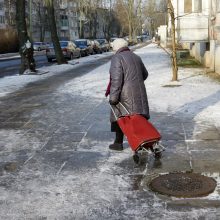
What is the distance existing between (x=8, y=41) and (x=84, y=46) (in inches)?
781

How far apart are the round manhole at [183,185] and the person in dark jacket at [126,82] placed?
1096 mm

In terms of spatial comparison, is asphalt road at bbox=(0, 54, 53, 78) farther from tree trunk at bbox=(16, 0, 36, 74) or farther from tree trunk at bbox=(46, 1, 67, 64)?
tree trunk at bbox=(46, 1, 67, 64)

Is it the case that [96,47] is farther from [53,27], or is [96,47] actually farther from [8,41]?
[53,27]

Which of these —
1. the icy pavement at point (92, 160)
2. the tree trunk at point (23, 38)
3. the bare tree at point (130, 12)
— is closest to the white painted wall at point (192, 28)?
the tree trunk at point (23, 38)

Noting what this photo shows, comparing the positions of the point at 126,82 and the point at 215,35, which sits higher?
the point at 215,35

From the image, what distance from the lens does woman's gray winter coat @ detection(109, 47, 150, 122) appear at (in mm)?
6172

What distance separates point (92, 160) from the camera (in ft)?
20.9

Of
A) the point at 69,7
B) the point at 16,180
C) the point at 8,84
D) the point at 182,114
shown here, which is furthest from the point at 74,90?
the point at 69,7

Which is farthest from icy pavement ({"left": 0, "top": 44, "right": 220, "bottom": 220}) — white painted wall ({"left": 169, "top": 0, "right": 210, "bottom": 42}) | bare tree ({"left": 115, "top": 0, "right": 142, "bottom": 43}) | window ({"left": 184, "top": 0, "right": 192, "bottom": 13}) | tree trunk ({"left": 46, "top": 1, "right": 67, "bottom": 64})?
bare tree ({"left": 115, "top": 0, "right": 142, "bottom": 43})

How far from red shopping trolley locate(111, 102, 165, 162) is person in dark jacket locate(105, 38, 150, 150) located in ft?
0.31

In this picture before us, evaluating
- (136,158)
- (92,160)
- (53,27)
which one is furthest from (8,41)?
(136,158)

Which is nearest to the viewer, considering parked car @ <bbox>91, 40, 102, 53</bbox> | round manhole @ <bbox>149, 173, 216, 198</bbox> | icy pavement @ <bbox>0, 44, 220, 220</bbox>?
icy pavement @ <bbox>0, 44, 220, 220</bbox>

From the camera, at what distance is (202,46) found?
878 inches

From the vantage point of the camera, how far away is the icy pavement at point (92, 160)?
15.2ft
